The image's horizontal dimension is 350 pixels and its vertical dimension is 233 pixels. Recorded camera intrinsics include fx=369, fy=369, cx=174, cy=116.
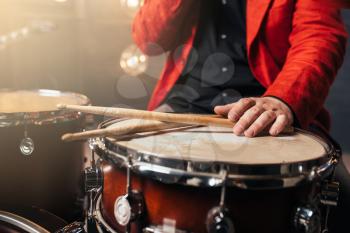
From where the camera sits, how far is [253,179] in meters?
0.51

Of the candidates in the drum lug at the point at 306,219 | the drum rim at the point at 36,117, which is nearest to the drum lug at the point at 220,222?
the drum lug at the point at 306,219

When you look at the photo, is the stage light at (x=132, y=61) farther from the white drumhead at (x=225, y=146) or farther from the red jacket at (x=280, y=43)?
the white drumhead at (x=225, y=146)

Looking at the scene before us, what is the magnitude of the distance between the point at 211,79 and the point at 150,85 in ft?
4.36

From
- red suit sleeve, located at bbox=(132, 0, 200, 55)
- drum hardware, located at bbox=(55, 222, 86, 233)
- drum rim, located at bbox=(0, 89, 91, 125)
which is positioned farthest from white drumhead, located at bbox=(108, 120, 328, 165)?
red suit sleeve, located at bbox=(132, 0, 200, 55)

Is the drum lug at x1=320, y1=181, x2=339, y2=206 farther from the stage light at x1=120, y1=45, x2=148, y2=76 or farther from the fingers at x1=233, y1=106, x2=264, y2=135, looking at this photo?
the stage light at x1=120, y1=45, x2=148, y2=76

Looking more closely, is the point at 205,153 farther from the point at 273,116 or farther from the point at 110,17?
the point at 110,17

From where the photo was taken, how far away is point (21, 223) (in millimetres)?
693

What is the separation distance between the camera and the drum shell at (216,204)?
53cm

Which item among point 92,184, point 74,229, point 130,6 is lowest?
point 74,229

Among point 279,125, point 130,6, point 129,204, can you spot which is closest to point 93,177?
point 129,204

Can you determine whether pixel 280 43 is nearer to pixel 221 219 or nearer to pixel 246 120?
pixel 246 120

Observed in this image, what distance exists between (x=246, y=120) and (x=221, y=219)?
Result: 8.9 inches

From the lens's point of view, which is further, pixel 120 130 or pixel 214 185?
pixel 120 130

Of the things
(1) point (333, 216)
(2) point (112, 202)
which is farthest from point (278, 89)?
(2) point (112, 202)
